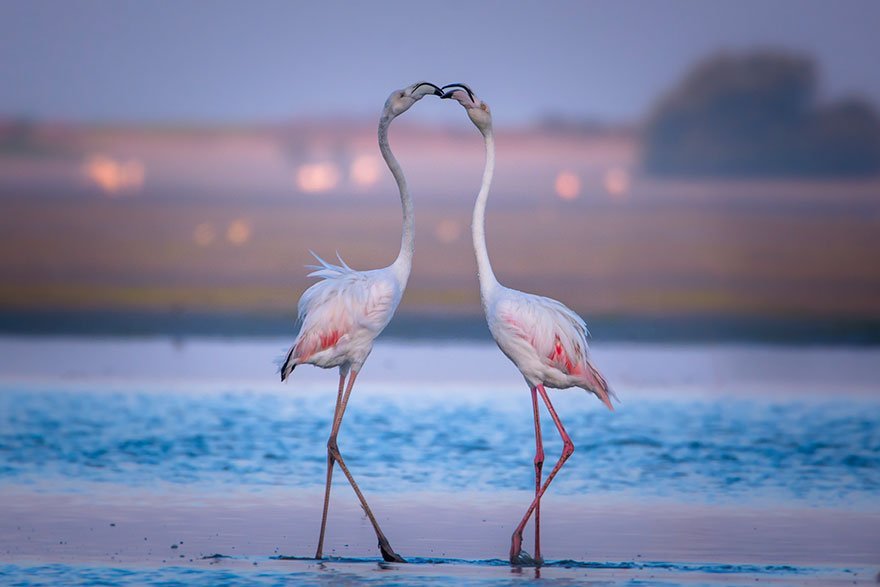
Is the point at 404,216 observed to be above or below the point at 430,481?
above

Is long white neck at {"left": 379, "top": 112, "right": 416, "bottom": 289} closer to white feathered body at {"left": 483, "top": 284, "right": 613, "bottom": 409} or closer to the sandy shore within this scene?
white feathered body at {"left": 483, "top": 284, "right": 613, "bottom": 409}

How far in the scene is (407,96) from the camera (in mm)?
7648

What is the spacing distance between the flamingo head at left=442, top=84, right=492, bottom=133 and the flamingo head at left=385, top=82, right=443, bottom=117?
92 millimetres

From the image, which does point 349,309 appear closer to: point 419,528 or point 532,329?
point 532,329

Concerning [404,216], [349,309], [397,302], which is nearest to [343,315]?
[349,309]

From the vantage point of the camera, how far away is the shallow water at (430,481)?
6734mm

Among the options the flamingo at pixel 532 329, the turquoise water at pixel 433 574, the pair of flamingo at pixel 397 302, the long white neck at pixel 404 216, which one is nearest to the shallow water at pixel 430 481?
the turquoise water at pixel 433 574

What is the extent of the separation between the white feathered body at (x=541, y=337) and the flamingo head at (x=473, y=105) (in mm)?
972

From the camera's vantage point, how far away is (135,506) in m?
8.37

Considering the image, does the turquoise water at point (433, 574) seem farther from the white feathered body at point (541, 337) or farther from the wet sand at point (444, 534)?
the white feathered body at point (541, 337)

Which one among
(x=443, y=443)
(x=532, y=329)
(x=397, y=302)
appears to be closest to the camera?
(x=532, y=329)

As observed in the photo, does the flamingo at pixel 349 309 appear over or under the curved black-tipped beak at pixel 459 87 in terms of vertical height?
under

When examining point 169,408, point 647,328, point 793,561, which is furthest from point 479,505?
point 647,328

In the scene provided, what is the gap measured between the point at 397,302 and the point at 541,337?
89 centimetres
